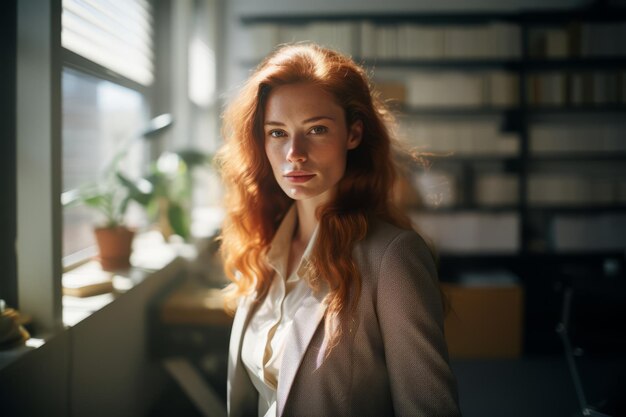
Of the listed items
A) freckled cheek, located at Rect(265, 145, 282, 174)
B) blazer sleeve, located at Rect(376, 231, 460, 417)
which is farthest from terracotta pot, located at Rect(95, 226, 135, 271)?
blazer sleeve, located at Rect(376, 231, 460, 417)

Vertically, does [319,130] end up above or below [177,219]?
above

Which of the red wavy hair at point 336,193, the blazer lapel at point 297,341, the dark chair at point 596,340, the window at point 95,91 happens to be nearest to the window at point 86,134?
the window at point 95,91

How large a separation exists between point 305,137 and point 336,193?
20 centimetres

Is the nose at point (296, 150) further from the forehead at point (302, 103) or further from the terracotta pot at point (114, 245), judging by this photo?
the terracotta pot at point (114, 245)

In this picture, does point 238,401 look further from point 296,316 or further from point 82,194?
point 82,194

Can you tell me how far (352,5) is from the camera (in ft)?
14.6

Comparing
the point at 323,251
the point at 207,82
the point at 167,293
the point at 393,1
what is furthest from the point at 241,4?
the point at 323,251

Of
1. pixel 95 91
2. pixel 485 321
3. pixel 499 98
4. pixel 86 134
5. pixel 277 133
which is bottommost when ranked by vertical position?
pixel 485 321

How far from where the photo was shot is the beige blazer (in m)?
1.01

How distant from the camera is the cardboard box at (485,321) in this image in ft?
12.5

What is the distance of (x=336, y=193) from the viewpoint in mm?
1332

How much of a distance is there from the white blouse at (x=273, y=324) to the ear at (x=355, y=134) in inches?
10.0

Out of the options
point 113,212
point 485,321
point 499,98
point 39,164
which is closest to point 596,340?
point 485,321

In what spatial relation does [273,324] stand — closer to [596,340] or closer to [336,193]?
[336,193]
